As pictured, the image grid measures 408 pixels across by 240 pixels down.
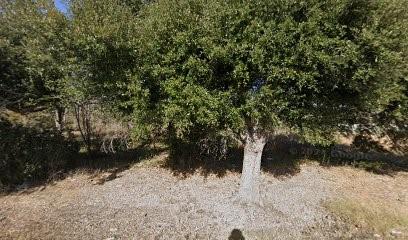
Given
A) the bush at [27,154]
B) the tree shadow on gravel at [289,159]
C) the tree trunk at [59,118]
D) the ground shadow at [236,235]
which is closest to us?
the ground shadow at [236,235]

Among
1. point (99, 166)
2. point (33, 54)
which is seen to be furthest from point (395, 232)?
point (33, 54)

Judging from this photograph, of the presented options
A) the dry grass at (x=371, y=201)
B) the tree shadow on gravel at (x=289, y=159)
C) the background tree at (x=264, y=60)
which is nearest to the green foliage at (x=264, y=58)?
the background tree at (x=264, y=60)

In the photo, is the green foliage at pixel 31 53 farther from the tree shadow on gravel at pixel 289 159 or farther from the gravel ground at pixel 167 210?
the tree shadow on gravel at pixel 289 159

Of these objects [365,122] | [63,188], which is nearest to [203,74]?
[63,188]

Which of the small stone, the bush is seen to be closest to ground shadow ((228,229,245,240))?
the small stone

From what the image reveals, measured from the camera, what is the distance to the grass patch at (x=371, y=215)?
962 cm

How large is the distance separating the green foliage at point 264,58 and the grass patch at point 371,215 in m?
2.31

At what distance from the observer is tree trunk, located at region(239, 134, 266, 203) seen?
A: 1072 cm

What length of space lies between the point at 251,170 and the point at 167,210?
274 centimetres

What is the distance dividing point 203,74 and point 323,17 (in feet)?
10.2

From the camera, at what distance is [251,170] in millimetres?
10867

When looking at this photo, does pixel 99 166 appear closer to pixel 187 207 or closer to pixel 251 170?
pixel 187 207

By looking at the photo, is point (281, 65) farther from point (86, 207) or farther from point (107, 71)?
point (86, 207)

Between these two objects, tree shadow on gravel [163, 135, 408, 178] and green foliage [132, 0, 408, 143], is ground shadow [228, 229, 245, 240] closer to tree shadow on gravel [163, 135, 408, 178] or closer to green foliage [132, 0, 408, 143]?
green foliage [132, 0, 408, 143]
